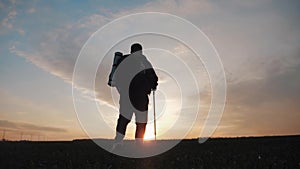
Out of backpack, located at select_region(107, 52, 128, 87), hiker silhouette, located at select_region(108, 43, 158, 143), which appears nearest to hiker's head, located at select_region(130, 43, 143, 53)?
hiker silhouette, located at select_region(108, 43, 158, 143)

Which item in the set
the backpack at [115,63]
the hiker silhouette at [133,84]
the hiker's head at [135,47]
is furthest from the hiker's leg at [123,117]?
the hiker's head at [135,47]

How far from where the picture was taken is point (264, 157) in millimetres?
10945

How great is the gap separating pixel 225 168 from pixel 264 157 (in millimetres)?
2476

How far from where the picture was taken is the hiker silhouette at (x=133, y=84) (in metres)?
13.4

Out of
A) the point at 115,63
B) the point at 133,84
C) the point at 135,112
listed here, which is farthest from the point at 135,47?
the point at 135,112

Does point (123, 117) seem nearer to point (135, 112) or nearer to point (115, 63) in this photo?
point (135, 112)

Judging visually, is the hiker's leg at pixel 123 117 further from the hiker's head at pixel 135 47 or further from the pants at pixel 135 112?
the hiker's head at pixel 135 47

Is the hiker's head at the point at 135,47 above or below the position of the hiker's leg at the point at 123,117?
above

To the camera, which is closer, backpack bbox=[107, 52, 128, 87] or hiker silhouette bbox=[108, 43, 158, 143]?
hiker silhouette bbox=[108, 43, 158, 143]

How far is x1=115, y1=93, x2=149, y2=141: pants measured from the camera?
13305 millimetres

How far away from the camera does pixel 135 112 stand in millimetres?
13430

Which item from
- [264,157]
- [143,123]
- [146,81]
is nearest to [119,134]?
[143,123]

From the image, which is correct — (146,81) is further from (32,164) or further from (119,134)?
(32,164)

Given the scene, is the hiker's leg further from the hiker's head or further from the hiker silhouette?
the hiker's head
